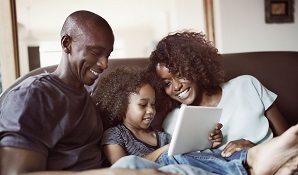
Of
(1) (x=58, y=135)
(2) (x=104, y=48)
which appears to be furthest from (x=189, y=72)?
(1) (x=58, y=135)

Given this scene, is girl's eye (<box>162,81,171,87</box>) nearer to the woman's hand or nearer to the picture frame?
the woman's hand

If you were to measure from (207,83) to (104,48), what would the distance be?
547 mm

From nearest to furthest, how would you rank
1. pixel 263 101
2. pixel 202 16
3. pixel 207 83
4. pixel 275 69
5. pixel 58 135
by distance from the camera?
1. pixel 58 135
2. pixel 263 101
3. pixel 207 83
4. pixel 275 69
5. pixel 202 16

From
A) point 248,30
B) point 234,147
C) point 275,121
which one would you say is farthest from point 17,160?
point 248,30

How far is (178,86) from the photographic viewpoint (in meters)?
1.35

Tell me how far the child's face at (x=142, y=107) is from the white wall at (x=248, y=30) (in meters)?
1.17

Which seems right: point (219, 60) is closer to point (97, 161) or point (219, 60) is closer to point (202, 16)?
point (97, 161)

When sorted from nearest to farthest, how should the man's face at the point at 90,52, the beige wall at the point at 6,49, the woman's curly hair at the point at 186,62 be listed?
the man's face at the point at 90,52 → the woman's curly hair at the point at 186,62 → the beige wall at the point at 6,49

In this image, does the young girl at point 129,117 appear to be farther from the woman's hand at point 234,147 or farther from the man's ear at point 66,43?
the man's ear at point 66,43

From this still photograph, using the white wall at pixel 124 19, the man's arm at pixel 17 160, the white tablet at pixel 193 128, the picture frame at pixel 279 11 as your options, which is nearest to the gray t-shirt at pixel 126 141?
the white tablet at pixel 193 128

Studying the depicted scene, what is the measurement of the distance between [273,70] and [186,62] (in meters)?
0.46

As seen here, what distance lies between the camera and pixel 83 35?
101cm

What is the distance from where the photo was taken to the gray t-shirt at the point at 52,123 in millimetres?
806

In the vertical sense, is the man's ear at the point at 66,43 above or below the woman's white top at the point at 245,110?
above
